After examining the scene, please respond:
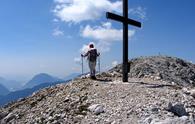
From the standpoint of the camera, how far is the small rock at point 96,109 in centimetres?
1543

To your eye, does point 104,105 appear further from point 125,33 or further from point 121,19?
point 121,19

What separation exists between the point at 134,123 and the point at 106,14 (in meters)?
6.99

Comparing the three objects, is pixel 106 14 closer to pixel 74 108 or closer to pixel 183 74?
pixel 74 108

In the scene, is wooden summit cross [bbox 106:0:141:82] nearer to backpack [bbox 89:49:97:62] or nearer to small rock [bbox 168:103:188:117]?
backpack [bbox 89:49:97:62]

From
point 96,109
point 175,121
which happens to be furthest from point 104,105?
point 175,121

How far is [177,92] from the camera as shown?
17656mm

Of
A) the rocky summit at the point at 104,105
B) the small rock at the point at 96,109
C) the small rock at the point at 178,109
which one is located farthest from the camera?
the small rock at the point at 178,109

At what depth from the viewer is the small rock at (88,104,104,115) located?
15.4 m

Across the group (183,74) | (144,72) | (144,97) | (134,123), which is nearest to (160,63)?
(183,74)

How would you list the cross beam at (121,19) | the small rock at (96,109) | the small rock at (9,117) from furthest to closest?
1. the cross beam at (121,19)
2. the small rock at (9,117)
3. the small rock at (96,109)

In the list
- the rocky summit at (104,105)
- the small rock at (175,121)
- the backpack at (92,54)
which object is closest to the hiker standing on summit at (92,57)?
the backpack at (92,54)

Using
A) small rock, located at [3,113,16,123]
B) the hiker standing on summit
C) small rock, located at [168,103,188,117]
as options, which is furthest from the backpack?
small rock, located at [168,103,188,117]

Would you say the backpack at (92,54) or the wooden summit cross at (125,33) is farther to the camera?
the backpack at (92,54)

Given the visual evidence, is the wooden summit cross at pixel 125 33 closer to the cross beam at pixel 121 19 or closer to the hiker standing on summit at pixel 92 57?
the cross beam at pixel 121 19
